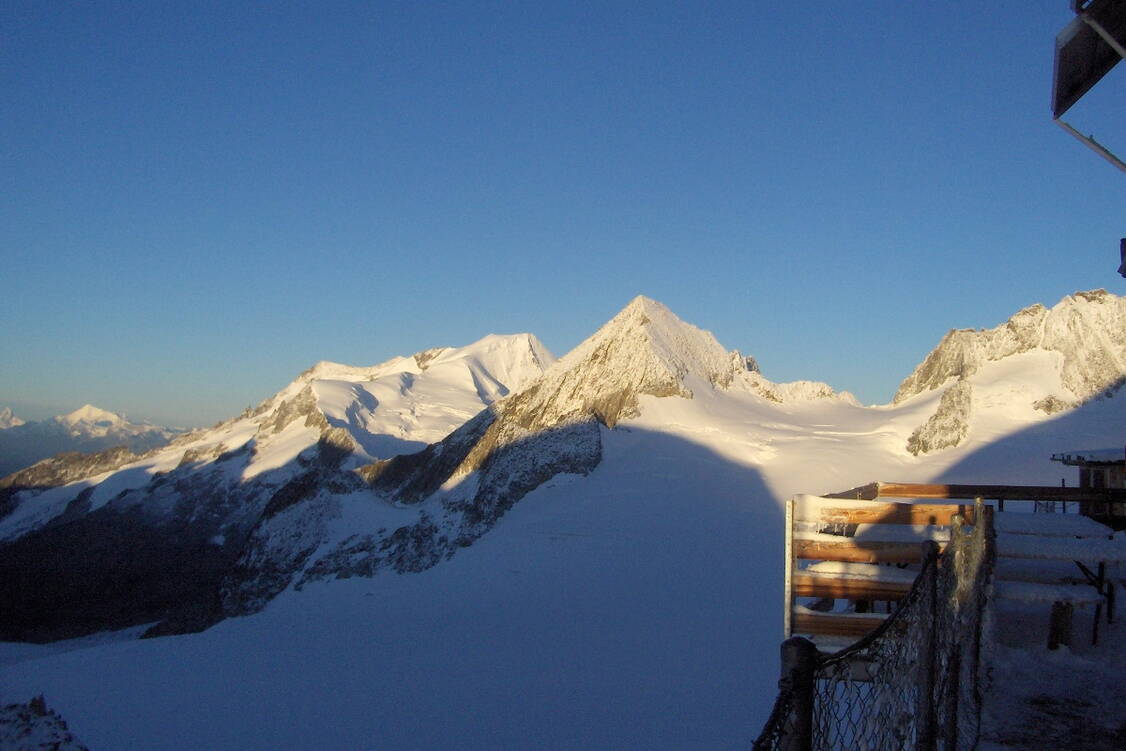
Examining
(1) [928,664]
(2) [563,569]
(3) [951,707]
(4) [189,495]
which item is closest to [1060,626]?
(3) [951,707]

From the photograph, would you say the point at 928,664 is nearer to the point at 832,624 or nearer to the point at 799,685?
the point at 799,685

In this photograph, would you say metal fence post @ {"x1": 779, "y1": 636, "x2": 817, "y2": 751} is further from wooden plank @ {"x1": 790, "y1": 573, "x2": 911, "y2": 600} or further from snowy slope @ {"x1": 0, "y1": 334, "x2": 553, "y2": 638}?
snowy slope @ {"x1": 0, "y1": 334, "x2": 553, "y2": 638}

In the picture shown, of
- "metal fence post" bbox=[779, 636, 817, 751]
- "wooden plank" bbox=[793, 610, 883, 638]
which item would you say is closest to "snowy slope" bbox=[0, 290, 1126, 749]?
"wooden plank" bbox=[793, 610, 883, 638]

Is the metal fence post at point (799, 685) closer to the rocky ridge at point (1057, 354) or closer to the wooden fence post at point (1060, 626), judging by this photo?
the wooden fence post at point (1060, 626)

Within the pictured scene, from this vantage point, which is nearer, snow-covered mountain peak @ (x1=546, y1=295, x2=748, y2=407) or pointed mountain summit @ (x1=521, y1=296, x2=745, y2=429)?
pointed mountain summit @ (x1=521, y1=296, x2=745, y2=429)

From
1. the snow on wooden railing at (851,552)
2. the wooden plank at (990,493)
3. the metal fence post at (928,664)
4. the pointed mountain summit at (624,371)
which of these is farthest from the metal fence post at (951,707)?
the pointed mountain summit at (624,371)

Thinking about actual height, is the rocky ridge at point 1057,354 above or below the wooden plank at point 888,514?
above

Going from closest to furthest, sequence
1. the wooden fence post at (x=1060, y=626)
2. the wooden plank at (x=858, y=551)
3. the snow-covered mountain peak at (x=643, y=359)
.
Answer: the wooden plank at (x=858, y=551)
the wooden fence post at (x=1060, y=626)
the snow-covered mountain peak at (x=643, y=359)

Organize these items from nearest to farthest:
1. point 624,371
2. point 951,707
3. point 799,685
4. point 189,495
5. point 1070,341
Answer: point 799,685 → point 951,707 → point 1070,341 → point 624,371 → point 189,495
